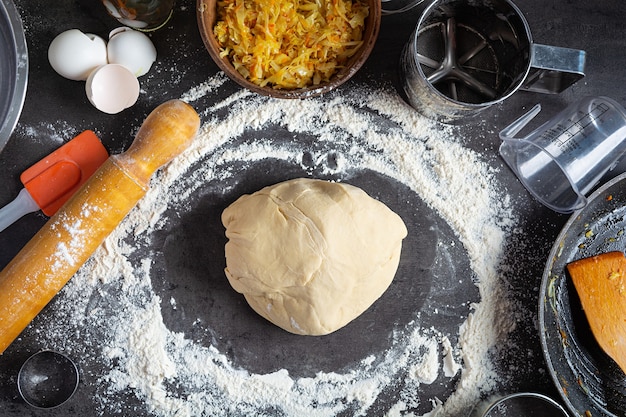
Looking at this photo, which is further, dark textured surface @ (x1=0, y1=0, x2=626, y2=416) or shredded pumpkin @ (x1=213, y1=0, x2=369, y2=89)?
dark textured surface @ (x1=0, y1=0, x2=626, y2=416)

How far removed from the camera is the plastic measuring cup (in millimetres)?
1405

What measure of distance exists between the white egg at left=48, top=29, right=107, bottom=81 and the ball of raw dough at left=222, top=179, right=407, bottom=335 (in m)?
0.51

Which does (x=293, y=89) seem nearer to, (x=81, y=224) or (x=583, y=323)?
(x=81, y=224)

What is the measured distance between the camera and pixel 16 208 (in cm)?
137

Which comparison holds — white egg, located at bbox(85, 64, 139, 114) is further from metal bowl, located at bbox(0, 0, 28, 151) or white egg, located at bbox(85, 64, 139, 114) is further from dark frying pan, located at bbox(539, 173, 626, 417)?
dark frying pan, located at bbox(539, 173, 626, 417)

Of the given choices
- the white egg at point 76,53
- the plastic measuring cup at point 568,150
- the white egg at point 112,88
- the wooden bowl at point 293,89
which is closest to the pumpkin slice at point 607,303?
the plastic measuring cup at point 568,150

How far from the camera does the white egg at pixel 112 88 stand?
1321mm

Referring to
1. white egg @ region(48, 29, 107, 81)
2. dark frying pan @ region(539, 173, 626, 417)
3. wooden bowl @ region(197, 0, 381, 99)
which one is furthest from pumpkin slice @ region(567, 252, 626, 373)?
white egg @ region(48, 29, 107, 81)

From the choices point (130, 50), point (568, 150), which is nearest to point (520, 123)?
point (568, 150)

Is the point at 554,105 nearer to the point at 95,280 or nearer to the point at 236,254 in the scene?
the point at 236,254

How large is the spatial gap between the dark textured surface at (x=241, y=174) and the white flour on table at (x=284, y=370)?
35mm

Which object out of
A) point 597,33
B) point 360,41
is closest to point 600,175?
point 597,33

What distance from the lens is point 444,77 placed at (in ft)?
4.69

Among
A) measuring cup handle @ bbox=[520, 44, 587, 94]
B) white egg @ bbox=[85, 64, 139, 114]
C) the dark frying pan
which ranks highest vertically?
measuring cup handle @ bbox=[520, 44, 587, 94]
